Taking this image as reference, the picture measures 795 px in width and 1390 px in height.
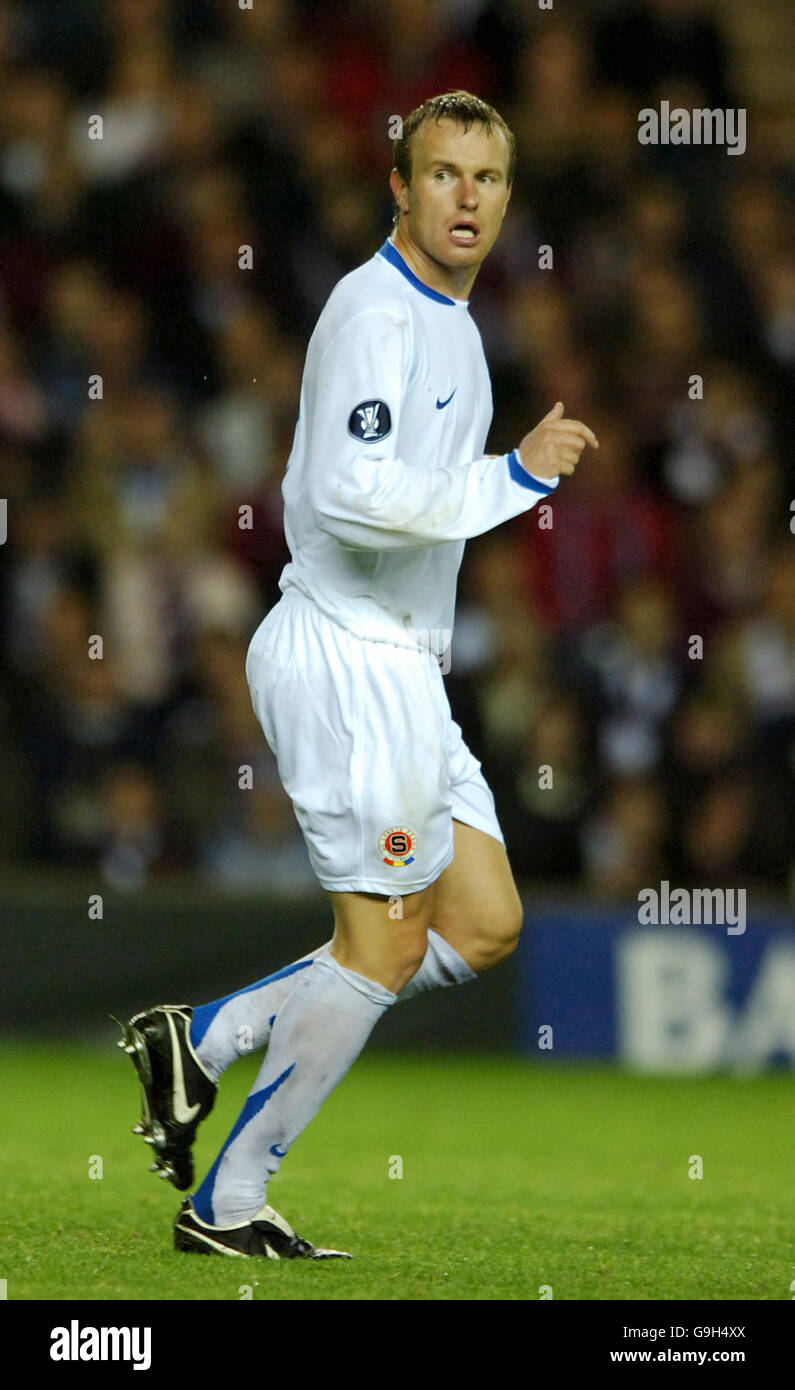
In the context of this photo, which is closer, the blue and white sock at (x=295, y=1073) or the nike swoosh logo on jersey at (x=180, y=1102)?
the blue and white sock at (x=295, y=1073)

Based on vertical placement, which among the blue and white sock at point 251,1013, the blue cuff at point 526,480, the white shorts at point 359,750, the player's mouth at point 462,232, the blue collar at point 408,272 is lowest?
the blue and white sock at point 251,1013

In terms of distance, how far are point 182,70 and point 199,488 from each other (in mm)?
2720

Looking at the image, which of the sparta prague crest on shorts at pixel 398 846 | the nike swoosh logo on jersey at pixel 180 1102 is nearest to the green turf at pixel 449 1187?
the nike swoosh logo on jersey at pixel 180 1102

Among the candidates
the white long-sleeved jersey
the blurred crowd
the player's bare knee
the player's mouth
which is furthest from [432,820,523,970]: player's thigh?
the blurred crowd

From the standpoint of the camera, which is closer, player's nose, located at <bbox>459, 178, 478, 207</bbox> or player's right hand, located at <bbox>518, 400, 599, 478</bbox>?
player's right hand, located at <bbox>518, 400, 599, 478</bbox>

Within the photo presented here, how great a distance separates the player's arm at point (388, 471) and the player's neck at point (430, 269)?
281mm

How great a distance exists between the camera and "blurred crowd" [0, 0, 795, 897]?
28.4 ft

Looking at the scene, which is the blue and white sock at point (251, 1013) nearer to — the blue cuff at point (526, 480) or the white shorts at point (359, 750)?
the white shorts at point (359, 750)

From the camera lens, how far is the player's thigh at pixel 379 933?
422 cm

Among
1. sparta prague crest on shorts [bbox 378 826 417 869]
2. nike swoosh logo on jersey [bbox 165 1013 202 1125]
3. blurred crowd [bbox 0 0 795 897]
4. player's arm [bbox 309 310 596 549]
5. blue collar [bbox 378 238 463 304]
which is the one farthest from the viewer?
blurred crowd [bbox 0 0 795 897]

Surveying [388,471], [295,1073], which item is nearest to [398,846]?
[295,1073]

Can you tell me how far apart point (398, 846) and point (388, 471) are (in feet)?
2.48

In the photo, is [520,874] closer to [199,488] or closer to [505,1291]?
[199,488]

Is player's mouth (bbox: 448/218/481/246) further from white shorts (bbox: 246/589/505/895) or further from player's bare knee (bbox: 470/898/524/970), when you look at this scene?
player's bare knee (bbox: 470/898/524/970)
